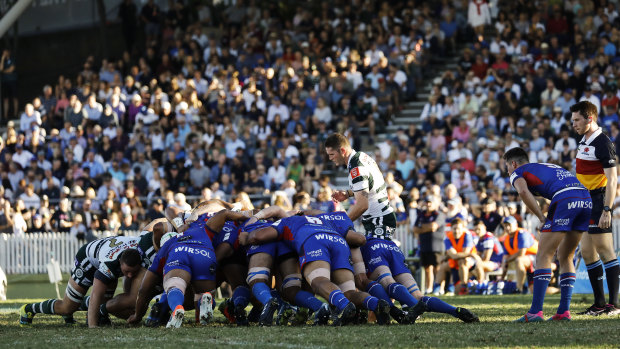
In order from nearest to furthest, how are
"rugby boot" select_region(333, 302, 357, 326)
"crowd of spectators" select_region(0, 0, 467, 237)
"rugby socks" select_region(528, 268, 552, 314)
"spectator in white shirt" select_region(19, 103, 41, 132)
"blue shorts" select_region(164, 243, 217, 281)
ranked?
"rugby boot" select_region(333, 302, 357, 326) < "rugby socks" select_region(528, 268, 552, 314) < "blue shorts" select_region(164, 243, 217, 281) < "crowd of spectators" select_region(0, 0, 467, 237) < "spectator in white shirt" select_region(19, 103, 41, 132)

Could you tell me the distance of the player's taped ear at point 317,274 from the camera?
34.9 feet

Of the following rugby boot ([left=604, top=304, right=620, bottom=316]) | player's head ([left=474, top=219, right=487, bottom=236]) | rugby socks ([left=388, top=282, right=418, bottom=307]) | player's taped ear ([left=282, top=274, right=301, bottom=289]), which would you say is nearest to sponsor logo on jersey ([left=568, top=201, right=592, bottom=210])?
rugby boot ([left=604, top=304, right=620, bottom=316])

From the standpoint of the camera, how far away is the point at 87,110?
27.6 metres

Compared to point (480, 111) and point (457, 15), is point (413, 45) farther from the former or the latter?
point (480, 111)

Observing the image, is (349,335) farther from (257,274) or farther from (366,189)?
(366,189)

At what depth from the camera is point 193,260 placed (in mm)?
11008

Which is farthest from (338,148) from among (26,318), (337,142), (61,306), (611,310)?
(26,318)

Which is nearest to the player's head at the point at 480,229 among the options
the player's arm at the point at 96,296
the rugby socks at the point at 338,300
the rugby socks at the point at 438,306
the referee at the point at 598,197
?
the referee at the point at 598,197

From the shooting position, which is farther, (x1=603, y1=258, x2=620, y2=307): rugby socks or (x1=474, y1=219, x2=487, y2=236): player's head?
(x1=474, y1=219, x2=487, y2=236): player's head

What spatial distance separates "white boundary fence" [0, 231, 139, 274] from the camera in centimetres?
2322

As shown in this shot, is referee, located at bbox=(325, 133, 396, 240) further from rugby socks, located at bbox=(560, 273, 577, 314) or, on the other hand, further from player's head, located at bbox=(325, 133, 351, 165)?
rugby socks, located at bbox=(560, 273, 577, 314)

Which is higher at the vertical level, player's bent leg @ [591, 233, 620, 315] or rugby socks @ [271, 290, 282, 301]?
player's bent leg @ [591, 233, 620, 315]

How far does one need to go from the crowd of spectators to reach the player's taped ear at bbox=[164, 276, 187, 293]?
10924 millimetres

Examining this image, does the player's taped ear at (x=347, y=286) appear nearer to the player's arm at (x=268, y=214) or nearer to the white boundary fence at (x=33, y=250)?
the player's arm at (x=268, y=214)
